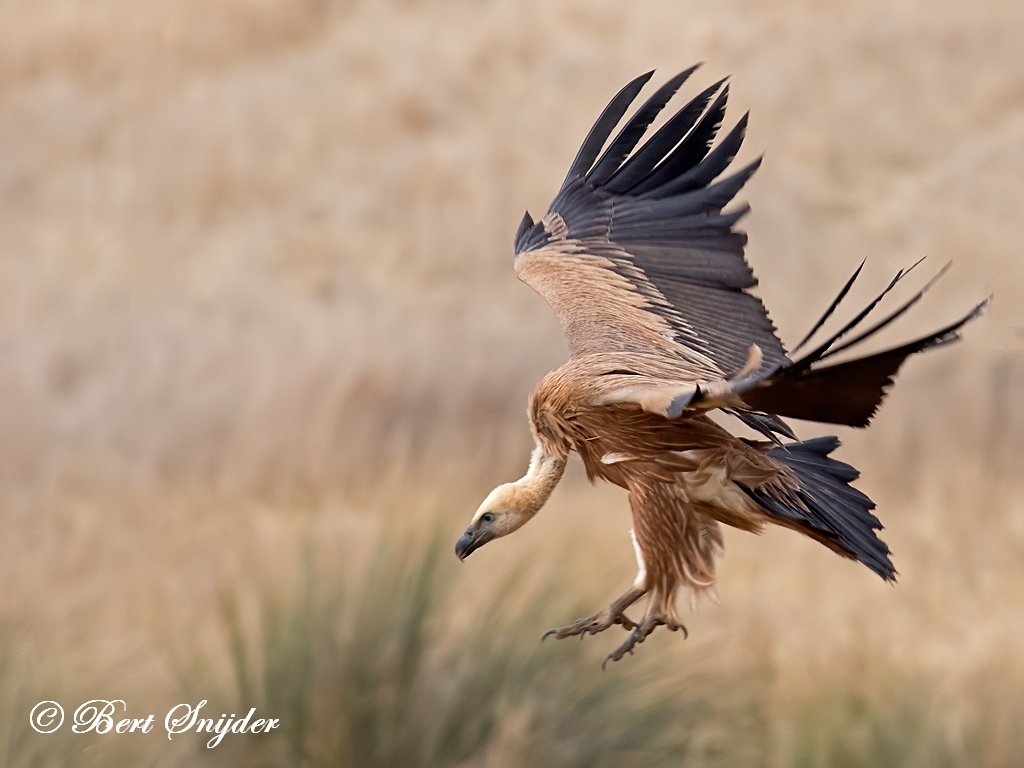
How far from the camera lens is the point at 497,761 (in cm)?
487

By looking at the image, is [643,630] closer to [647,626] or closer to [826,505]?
[647,626]

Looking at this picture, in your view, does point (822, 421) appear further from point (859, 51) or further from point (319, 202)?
point (859, 51)

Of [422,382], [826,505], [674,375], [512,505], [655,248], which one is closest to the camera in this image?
[512,505]

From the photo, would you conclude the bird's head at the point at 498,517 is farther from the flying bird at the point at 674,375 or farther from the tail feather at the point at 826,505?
the tail feather at the point at 826,505

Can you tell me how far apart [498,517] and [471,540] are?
102 millimetres

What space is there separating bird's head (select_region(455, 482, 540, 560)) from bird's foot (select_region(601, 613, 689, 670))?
42 centimetres

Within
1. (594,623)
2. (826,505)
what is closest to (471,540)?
(594,623)

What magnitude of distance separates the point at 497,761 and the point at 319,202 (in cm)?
963

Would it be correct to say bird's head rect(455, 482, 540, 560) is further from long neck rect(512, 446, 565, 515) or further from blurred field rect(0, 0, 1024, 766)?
blurred field rect(0, 0, 1024, 766)

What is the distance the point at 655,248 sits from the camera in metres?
5.12

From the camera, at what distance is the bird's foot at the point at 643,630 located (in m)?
3.83

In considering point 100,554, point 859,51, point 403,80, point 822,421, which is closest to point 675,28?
point 859,51

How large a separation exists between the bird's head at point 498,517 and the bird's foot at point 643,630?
42 centimetres

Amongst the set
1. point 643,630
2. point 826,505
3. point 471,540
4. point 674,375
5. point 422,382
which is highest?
point 422,382
